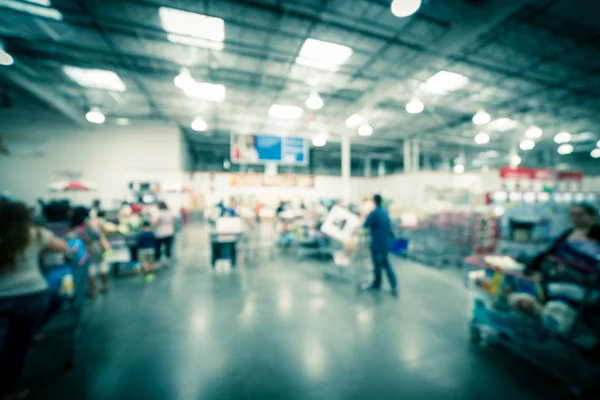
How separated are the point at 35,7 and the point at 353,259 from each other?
730 cm

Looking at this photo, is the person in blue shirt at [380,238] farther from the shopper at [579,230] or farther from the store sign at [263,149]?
the store sign at [263,149]

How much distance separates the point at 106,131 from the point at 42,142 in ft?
7.81

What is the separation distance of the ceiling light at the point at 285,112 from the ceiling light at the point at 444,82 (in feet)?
14.4

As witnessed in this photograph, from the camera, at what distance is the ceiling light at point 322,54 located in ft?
18.2

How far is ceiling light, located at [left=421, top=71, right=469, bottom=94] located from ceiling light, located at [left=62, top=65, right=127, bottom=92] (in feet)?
29.4

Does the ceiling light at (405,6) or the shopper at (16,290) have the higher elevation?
the ceiling light at (405,6)

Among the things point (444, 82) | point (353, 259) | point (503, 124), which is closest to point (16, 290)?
point (353, 259)

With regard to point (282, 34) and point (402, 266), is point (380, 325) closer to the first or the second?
point (402, 266)

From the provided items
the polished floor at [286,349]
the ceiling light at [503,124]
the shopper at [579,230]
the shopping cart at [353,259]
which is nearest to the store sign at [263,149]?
the shopping cart at [353,259]

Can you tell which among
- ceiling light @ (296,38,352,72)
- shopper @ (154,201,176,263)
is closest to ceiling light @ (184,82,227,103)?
ceiling light @ (296,38,352,72)

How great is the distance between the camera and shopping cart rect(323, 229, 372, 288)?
4.66 metres

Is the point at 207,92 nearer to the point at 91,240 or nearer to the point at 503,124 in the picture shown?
the point at 91,240

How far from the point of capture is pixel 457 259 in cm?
640

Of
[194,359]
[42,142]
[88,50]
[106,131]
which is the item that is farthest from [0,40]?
[194,359]
